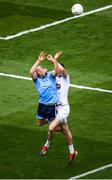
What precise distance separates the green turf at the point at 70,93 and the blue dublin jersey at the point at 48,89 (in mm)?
1428

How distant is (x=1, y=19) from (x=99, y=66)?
6964mm

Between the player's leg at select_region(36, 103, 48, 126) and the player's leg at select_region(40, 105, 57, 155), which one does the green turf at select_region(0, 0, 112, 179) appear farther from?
the player's leg at select_region(36, 103, 48, 126)

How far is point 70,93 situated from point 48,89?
5.09 metres

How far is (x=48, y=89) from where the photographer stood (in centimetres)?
2333

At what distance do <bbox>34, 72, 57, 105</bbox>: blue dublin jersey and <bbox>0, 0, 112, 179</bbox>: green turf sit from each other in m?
1.43

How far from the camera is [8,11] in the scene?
37.1m

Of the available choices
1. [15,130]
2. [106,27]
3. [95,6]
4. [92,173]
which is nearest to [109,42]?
[106,27]

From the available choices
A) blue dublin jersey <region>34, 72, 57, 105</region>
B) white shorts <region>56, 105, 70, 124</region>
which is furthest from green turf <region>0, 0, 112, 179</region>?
blue dublin jersey <region>34, 72, 57, 105</region>

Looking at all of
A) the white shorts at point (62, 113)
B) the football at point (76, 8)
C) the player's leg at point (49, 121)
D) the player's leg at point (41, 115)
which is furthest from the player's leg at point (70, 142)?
the football at point (76, 8)

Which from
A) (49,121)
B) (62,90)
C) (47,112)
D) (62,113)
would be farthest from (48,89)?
(49,121)

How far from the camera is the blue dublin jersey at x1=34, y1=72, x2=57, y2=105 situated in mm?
23328

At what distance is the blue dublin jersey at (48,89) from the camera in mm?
23328

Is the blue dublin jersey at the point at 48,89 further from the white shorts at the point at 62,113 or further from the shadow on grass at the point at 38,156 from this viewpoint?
the shadow on grass at the point at 38,156

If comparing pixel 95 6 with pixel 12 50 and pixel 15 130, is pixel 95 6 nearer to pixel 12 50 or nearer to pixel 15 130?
pixel 12 50
